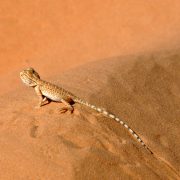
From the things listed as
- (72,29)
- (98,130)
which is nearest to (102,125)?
(98,130)

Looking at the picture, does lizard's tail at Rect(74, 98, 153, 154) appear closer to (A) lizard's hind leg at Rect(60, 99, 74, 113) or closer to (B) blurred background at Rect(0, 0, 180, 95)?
(A) lizard's hind leg at Rect(60, 99, 74, 113)

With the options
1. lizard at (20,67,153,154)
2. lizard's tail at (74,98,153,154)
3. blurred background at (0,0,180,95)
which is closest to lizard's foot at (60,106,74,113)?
lizard at (20,67,153,154)

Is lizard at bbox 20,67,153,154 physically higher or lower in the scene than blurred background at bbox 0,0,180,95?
higher

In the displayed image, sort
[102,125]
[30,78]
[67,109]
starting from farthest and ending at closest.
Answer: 1. [30,78]
2. [67,109]
3. [102,125]

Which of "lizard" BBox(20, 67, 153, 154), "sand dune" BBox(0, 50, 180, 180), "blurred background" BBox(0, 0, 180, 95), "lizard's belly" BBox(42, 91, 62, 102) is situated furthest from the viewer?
"blurred background" BBox(0, 0, 180, 95)

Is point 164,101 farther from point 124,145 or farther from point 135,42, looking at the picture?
point 135,42

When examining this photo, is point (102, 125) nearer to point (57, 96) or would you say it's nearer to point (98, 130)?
point (98, 130)

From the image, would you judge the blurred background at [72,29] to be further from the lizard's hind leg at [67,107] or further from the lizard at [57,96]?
the lizard's hind leg at [67,107]
